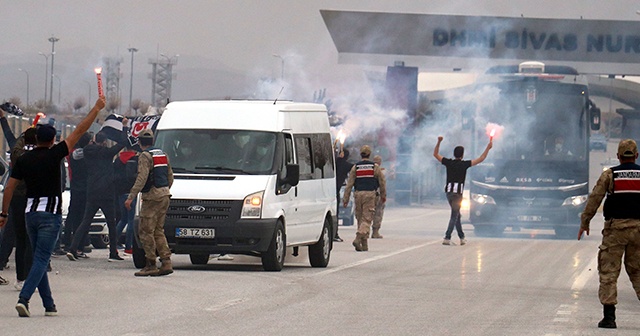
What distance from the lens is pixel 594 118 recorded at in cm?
3259

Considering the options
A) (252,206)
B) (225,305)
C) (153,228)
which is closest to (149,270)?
(153,228)

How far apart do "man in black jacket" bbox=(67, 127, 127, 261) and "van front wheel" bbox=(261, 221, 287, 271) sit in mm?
2964

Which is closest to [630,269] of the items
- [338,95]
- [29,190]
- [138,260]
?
[29,190]

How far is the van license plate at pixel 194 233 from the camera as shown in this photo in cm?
1838

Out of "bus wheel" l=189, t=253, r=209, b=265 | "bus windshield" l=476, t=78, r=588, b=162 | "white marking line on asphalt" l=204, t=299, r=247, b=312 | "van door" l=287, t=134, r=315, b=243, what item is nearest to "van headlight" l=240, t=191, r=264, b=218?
"van door" l=287, t=134, r=315, b=243

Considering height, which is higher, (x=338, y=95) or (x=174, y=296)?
(x=338, y=95)

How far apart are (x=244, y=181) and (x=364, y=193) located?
659 centimetres

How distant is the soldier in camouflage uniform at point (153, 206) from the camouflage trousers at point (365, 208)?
739 centimetres

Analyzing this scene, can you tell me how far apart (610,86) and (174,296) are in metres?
66.7

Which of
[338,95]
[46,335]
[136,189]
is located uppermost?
[338,95]

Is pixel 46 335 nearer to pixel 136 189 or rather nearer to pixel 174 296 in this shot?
pixel 174 296

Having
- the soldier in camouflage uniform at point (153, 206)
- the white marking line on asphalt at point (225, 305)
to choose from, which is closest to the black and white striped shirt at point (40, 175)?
the white marking line on asphalt at point (225, 305)

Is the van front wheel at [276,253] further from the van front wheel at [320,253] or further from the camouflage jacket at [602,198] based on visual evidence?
the camouflage jacket at [602,198]

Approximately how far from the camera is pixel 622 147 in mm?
13781
